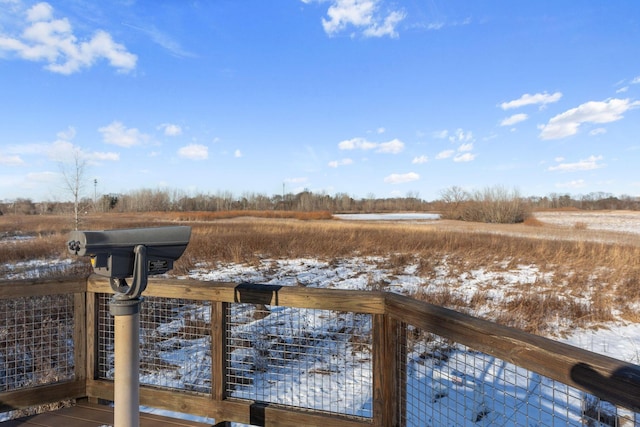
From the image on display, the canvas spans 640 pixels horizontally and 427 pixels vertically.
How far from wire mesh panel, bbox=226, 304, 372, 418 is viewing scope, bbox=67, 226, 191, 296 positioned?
919 mm

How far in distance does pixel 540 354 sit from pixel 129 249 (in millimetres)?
1652

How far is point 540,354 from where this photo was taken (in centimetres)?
124

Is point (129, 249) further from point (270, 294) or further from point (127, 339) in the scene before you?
point (270, 294)

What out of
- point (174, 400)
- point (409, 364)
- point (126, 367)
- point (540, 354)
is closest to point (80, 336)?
point (174, 400)

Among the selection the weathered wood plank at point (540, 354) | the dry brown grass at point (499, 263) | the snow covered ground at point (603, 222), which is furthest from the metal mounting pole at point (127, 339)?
the snow covered ground at point (603, 222)

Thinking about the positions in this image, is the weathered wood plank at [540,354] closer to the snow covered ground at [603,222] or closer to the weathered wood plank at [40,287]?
the weathered wood plank at [40,287]

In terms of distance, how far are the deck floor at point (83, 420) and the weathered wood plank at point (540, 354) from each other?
1.55 metres

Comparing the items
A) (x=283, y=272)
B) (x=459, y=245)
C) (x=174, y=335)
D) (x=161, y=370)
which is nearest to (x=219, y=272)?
(x=283, y=272)

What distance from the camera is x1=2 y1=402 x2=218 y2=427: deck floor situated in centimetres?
222

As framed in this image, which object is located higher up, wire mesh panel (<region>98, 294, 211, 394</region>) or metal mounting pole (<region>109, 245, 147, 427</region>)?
metal mounting pole (<region>109, 245, 147, 427</region>)

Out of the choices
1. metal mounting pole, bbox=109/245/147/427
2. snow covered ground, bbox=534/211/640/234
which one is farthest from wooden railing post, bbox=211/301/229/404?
snow covered ground, bbox=534/211/640/234

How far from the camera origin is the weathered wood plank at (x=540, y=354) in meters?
0.98

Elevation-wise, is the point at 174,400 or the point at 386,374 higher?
the point at 386,374

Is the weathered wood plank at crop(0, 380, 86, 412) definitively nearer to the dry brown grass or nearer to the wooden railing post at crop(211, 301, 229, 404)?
the wooden railing post at crop(211, 301, 229, 404)
